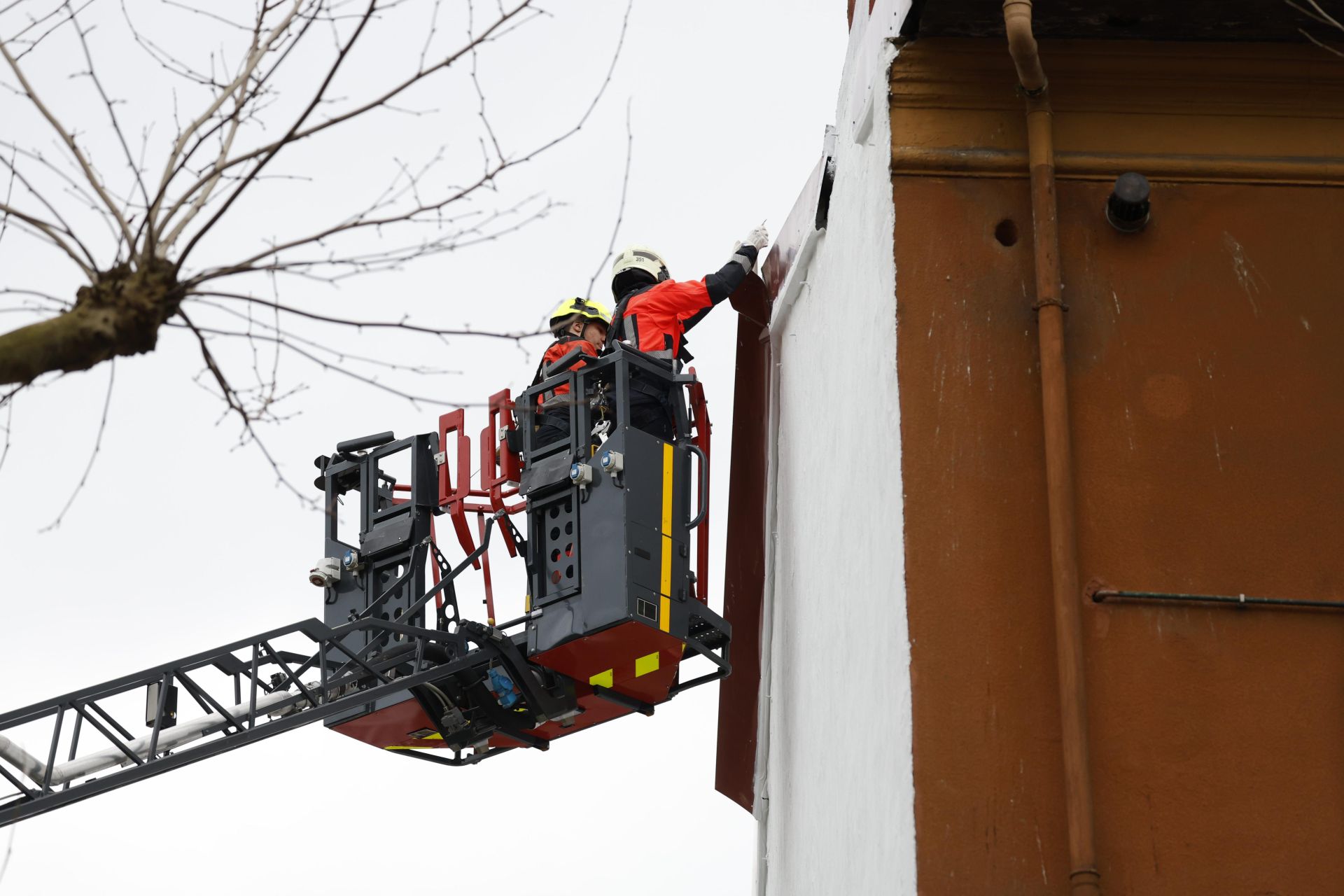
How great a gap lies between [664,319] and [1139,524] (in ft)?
16.1

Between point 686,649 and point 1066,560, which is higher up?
point 686,649

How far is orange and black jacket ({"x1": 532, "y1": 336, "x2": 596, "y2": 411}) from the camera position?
485 inches

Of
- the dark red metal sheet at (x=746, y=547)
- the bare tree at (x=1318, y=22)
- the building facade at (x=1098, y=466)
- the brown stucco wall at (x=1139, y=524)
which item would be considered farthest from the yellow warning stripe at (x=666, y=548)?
the bare tree at (x=1318, y=22)

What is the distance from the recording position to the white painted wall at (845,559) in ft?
28.3

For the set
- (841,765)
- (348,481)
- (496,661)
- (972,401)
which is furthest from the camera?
(348,481)

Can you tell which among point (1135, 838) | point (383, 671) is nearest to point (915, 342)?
point (1135, 838)

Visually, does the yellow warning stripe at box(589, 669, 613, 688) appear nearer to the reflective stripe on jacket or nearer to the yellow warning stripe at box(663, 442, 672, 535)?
the yellow warning stripe at box(663, 442, 672, 535)

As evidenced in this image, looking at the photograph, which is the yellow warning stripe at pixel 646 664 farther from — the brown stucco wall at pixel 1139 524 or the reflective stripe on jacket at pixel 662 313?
the brown stucco wall at pixel 1139 524

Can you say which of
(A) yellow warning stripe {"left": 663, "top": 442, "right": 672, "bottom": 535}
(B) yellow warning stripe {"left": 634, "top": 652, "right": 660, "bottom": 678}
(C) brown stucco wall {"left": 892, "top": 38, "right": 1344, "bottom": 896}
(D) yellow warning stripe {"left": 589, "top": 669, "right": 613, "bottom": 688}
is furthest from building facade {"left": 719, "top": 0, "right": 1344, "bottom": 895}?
(D) yellow warning stripe {"left": 589, "top": 669, "right": 613, "bottom": 688}

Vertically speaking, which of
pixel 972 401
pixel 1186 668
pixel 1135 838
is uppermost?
pixel 972 401

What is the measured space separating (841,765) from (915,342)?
7.69 ft

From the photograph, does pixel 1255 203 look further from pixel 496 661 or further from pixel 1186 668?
pixel 496 661

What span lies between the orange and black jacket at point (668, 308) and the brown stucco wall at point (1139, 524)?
3755mm

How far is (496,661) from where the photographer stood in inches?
489
